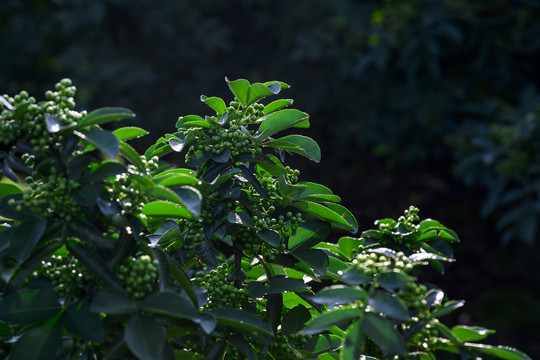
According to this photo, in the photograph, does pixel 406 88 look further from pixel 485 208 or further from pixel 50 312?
pixel 50 312

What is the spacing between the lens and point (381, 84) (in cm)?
491

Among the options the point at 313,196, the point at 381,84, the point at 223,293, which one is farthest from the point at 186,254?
the point at 381,84

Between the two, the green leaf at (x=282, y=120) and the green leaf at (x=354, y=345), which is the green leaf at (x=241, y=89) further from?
the green leaf at (x=354, y=345)

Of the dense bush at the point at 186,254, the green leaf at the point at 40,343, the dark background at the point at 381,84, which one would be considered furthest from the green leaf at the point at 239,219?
the dark background at the point at 381,84

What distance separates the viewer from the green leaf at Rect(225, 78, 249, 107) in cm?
107

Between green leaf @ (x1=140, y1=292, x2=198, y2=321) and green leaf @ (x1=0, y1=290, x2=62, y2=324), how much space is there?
0.16m

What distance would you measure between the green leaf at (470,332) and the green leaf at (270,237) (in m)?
0.34

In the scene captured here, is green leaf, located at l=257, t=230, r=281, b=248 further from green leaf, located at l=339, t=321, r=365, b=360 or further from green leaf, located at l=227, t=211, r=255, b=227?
green leaf, located at l=339, t=321, r=365, b=360

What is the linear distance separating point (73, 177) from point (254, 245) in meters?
0.36

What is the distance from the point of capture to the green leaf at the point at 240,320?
0.89 m

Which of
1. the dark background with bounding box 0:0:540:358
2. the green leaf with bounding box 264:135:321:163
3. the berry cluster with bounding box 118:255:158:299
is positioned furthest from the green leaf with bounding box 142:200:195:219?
the dark background with bounding box 0:0:540:358

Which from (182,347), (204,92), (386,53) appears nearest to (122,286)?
(182,347)

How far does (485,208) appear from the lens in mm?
3953

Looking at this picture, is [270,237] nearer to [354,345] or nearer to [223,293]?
[223,293]
